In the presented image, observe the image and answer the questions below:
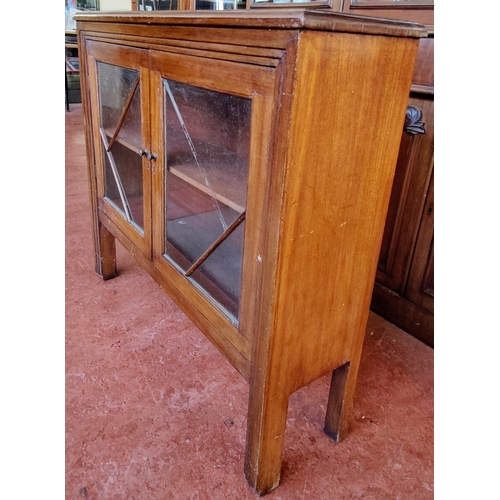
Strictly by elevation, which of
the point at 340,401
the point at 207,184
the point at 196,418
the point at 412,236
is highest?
the point at 207,184

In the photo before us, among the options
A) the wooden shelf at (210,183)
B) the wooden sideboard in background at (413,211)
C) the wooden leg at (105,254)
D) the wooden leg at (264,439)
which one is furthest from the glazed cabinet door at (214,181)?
the wooden sideboard in background at (413,211)

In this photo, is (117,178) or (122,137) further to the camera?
(117,178)

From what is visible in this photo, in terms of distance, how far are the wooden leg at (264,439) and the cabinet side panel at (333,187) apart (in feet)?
0.19

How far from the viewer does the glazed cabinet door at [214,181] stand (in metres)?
0.93

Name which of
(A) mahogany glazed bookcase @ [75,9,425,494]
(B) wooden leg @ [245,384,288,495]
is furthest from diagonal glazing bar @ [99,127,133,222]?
(B) wooden leg @ [245,384,288,495]

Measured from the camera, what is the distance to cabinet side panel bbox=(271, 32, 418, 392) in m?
0.83

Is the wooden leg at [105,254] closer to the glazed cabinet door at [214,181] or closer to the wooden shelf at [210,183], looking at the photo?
the glazed cabinet door at [214,181]

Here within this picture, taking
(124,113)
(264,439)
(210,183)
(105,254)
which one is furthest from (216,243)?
(105,254)

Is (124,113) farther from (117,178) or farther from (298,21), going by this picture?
(298,21)

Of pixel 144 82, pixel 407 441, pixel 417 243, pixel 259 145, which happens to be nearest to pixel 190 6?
pixel 144 82

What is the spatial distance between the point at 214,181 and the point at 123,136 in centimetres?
59

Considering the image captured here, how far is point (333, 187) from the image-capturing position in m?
0.94

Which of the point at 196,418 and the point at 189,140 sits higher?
the point at 189,140

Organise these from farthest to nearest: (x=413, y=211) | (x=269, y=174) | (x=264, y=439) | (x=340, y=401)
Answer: (x=413, y=211) → (x=340, y=401) → (x=264, y=439) → (x=269, y=174)
